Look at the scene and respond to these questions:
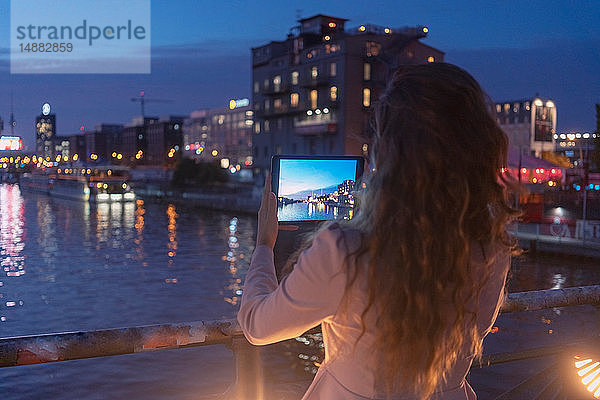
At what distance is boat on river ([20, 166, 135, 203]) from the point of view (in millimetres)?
68312

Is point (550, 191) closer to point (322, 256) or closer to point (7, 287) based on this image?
point (7, 287)

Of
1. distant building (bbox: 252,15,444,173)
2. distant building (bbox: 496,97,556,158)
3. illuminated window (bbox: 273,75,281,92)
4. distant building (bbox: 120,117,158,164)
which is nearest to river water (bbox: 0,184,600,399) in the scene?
distant building (bbox: 252,15,444,173)

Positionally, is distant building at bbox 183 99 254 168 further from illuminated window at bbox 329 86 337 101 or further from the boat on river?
illuminated window at bbox 329 86 337 101

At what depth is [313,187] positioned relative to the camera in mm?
2756

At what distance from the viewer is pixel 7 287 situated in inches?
799

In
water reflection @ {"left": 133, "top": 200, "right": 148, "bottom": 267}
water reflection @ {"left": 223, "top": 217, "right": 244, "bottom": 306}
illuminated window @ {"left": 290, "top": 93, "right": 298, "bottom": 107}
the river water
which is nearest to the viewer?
the river water

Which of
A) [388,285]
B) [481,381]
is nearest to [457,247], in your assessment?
[388,285]

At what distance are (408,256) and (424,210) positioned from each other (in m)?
0.11

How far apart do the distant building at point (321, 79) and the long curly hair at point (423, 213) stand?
44.4 metres

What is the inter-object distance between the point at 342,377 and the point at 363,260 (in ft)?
1.11

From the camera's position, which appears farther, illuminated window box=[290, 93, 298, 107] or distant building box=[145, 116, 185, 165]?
distant building box=[145, 116, 185, 165]

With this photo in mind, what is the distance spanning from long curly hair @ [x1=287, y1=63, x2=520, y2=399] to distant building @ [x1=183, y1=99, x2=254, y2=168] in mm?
99695

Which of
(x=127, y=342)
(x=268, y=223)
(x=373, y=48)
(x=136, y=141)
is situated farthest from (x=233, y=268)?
(x=136, y=141)

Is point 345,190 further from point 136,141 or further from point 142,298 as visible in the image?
point 136,141
